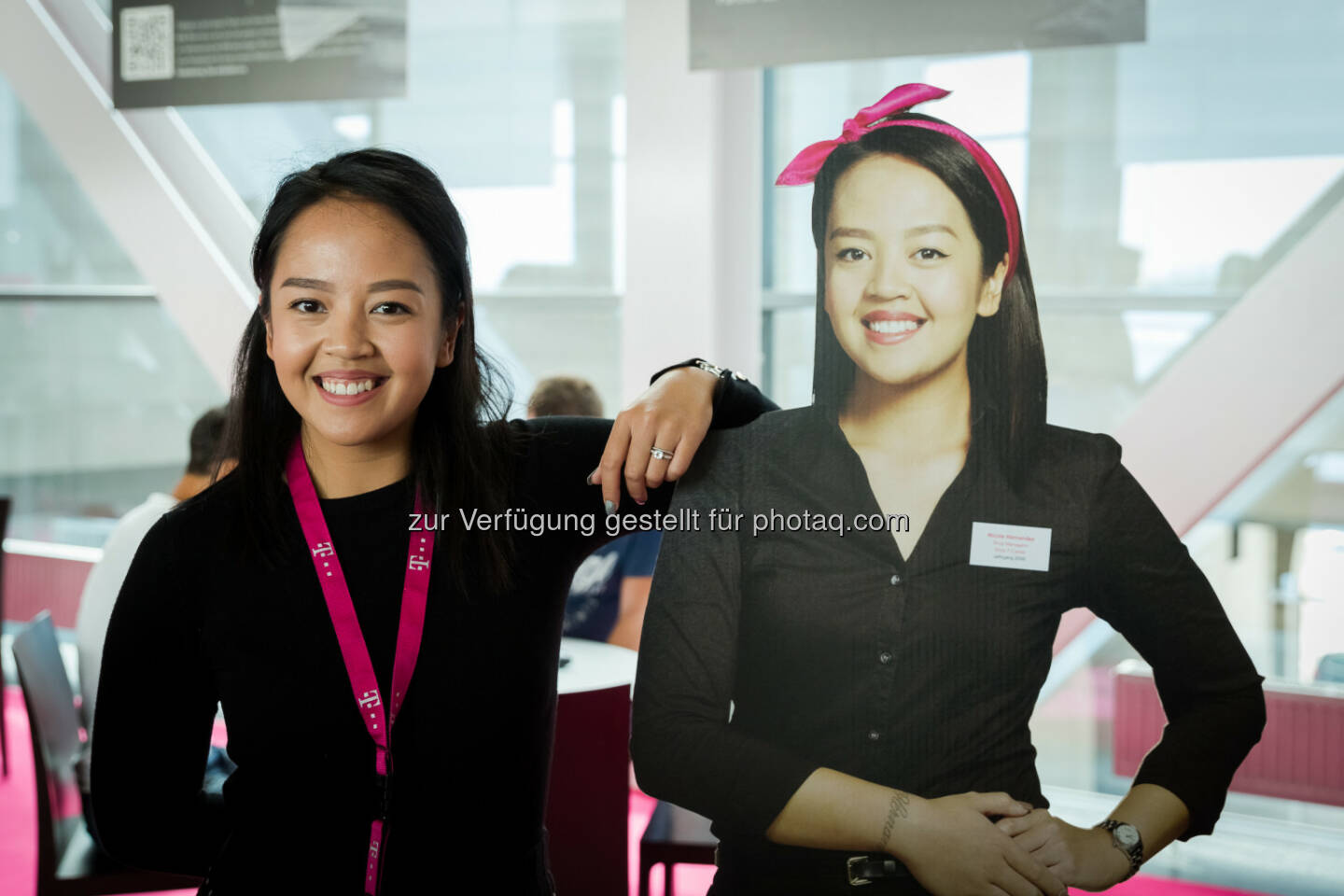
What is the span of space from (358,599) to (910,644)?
2.49ft

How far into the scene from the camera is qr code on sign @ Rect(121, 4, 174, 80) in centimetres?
350

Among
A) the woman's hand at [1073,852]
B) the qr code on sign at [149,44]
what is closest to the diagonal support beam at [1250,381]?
the woman's hand at [1073,852]

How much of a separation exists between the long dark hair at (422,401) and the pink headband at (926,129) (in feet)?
1.83

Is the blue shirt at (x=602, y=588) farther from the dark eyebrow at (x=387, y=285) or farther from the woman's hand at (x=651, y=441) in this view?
the dark eyebrow at (x=387, y=285)

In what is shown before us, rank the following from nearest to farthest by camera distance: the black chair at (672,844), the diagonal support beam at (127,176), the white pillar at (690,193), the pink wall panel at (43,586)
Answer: the black chair at (672,844) < the white pillar at (690,193) < the diagonal support beam at (127,176) < the pink wall panel at (43,586)

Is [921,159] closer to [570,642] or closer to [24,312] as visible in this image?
[570,642]

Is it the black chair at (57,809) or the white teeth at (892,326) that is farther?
the black chair at (57,809)

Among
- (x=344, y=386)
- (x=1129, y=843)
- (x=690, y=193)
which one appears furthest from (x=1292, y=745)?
(x=690, y=193)

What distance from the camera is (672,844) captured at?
2.11 meters

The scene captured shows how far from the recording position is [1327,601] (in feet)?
5.56

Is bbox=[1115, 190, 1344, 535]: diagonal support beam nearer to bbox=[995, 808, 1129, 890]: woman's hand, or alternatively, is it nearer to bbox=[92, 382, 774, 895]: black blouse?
bbox=[995, 808, 1129, 890]: woman's hand

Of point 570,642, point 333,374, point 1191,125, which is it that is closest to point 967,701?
point 333,374

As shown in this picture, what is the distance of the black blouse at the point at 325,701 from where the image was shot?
4.73ft

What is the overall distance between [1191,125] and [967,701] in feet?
4.83
